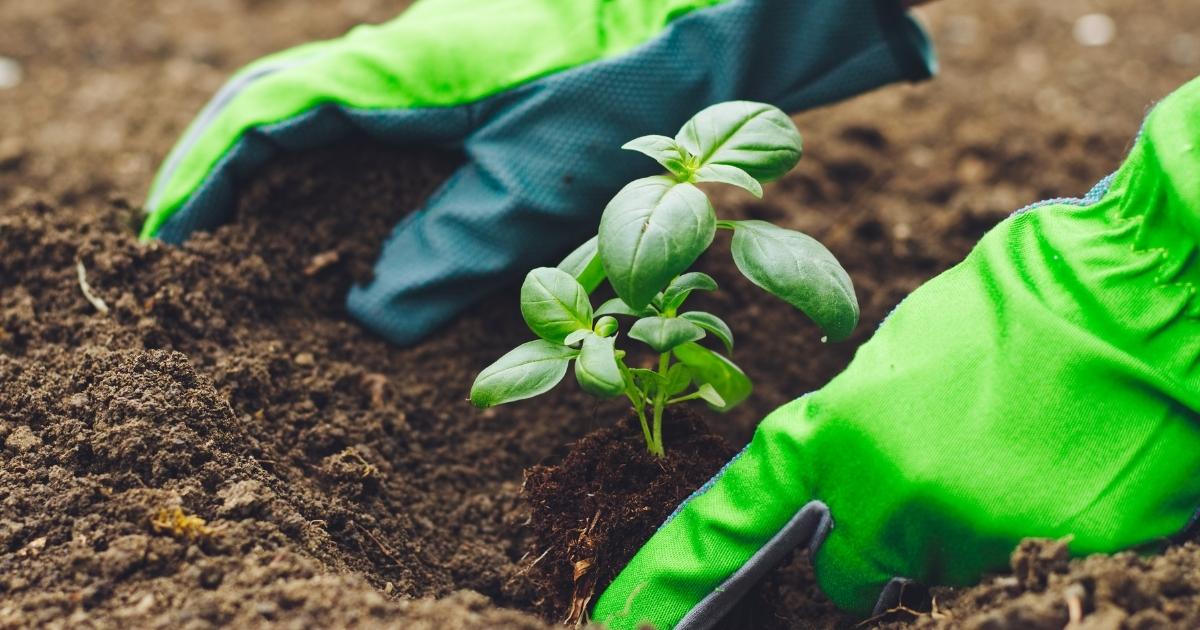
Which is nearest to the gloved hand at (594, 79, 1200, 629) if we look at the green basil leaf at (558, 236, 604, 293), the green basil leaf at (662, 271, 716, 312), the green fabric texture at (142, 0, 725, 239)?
the green basil leaf at (662, 271, 716, 312)

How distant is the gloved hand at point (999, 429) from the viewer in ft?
4.03

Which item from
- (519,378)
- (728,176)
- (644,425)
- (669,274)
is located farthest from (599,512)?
(728,176)

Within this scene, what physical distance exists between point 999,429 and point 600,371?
Result: 0.51 meters

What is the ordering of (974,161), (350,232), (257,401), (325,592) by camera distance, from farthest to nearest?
(974,161) < (350,232) < (257,401) < (325,592)

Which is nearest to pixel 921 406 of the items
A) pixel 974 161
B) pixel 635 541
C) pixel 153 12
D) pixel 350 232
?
pixel 635 541

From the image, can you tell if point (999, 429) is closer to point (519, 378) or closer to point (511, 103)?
point (519, 378)

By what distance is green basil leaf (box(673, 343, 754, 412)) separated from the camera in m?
1.40

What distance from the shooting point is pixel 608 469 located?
1420 mm

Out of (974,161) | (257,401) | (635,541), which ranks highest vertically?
(257,401)

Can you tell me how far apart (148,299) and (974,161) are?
2013 mm

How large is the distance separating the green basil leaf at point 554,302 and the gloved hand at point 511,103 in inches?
20.2

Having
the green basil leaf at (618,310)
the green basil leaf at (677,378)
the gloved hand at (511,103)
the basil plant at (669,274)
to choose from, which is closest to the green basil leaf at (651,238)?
the basil plant at (669,274)

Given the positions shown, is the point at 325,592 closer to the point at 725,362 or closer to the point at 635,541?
the point at 635,541

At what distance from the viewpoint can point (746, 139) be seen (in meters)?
1.33
